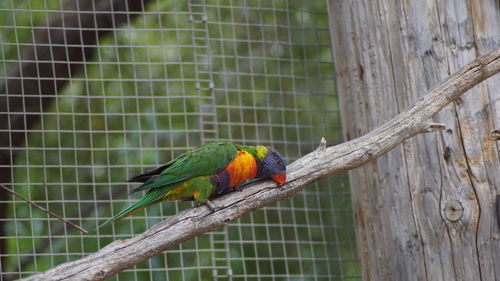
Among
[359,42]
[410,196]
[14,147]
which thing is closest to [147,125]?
[14,147]

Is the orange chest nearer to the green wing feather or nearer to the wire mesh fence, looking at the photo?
the green wing feather

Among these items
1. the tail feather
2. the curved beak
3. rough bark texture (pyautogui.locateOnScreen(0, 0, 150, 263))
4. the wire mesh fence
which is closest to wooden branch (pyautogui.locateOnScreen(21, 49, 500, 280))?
the curved beak

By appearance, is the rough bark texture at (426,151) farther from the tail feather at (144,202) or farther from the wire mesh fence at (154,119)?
the tail feather at (144,202)

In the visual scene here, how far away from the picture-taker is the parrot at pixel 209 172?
2.78 metres

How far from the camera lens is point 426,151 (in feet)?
10.3

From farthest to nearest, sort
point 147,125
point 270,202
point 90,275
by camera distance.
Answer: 1. point 147,125
2. point 270,202
3. point 90,275

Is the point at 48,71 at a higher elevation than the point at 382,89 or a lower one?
higher

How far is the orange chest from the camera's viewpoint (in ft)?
9.66

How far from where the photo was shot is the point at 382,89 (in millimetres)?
3271

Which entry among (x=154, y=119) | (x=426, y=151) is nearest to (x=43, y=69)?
(x=154, y=119)

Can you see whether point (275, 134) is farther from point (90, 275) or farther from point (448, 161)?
point (90, 275)

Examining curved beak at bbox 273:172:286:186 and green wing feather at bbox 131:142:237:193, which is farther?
green wing feather at bbox 131:142:237:193

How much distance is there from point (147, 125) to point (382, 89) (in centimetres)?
158

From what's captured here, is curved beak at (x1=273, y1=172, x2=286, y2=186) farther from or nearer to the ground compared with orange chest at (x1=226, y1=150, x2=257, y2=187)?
nearer to the ground
